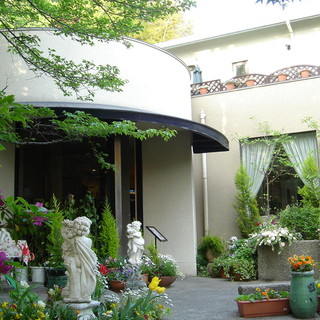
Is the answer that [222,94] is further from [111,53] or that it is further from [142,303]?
[142,303]

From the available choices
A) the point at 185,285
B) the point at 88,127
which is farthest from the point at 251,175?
the point at 88,127

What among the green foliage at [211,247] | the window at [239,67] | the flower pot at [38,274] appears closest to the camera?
the flower pot at [38,274]

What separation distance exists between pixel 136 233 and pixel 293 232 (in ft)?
12.4

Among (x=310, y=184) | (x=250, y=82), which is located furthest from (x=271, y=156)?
(x=250, y=82)

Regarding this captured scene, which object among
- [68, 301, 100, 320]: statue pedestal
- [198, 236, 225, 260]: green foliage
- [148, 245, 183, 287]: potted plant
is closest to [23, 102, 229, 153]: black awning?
[198, 236, 225, 260]: green foliage

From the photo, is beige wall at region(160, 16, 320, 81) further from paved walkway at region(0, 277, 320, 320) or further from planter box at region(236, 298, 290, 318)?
planter box at region(236, 298, 290, 318)

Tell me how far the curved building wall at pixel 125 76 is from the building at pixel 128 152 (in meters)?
0.02

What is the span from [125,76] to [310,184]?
548cm

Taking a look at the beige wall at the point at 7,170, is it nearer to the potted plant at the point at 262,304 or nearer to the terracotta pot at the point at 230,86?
the potted plant at the point at 262,304

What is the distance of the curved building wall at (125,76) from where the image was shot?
9.57 m

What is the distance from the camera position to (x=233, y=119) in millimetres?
13680

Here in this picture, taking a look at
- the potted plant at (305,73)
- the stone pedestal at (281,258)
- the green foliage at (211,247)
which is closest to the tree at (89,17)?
the stone pedestal at (281,258)

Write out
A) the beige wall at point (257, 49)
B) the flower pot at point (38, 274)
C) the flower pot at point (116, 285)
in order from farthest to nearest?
the beige wall at point (257, 49) < the flower pot at point (38, 274) < the flower pot at point (116, 285)

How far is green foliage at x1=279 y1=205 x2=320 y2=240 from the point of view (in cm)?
1062
